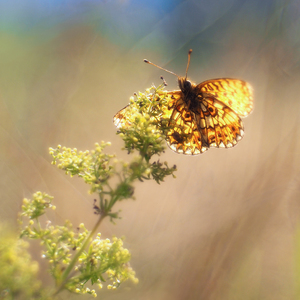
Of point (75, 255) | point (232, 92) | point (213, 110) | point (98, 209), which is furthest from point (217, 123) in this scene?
point (75, 255)

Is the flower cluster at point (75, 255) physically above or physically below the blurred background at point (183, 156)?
below

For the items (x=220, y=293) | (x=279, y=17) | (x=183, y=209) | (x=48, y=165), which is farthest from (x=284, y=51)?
(x=48, y=165)

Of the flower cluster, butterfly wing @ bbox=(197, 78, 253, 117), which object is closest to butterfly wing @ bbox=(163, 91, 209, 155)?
butterfly wing @ bbox=(197, 78, 253, 117)

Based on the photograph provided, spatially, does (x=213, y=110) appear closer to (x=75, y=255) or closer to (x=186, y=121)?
(x=186, y=121)

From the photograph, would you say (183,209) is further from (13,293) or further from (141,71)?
(13,293)

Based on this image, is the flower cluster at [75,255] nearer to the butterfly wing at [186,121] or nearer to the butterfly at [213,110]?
the butterfly wing at [186,121]

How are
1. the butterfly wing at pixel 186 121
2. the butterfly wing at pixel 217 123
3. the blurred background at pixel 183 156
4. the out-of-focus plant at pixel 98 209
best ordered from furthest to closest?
the blurred background at pixel 183 156 < the butterfly wing at pixel 217 123 < the butterfly wing at pixel 186 121 < the out-of-focus plant at pixel 98 209

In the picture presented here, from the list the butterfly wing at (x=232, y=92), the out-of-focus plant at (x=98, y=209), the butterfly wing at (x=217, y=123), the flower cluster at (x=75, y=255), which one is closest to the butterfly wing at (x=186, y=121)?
the butterfly wing at (x=217, y=123)
